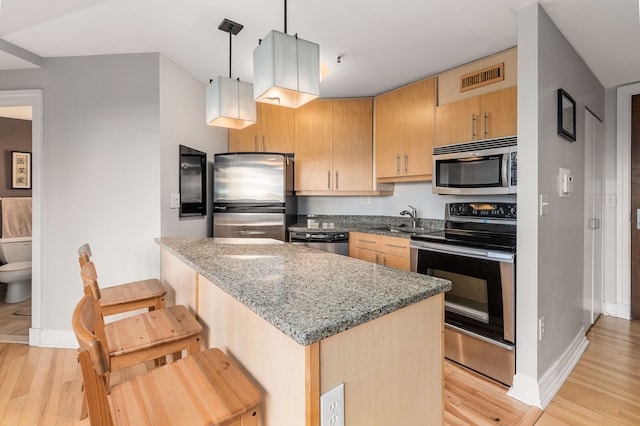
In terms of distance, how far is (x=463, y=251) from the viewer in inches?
87.6

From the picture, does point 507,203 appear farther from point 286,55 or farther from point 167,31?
point 167,31

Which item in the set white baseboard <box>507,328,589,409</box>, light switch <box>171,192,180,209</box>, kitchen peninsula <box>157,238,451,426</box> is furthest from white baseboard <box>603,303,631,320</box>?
light switch <box>171,192,180,209</box>

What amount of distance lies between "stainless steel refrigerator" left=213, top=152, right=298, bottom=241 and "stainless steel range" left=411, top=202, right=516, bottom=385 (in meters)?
1.36

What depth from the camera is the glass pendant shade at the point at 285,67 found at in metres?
1.36

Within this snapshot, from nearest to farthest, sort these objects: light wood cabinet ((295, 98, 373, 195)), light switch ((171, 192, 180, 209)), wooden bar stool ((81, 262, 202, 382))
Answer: wooden bar stool ((81, 262, 202, 382)) < light switch ((171, 192, 180, 209)) < light wood cabinet ((295, 98, 373, 195))

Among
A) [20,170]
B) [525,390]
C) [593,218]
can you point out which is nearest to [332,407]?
[525,390]

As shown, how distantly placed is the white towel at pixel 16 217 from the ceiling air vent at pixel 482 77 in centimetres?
509

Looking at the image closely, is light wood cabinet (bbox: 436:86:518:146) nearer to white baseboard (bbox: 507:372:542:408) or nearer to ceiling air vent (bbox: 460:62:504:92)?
ceiling air vent (bbox: 460:62:504:92)

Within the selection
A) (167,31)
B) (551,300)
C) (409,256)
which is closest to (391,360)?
(551,300)

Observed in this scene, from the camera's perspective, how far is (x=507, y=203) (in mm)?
2562

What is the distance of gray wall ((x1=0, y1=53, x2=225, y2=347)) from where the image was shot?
2494 millimetres

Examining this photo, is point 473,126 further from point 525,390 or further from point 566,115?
point 525,390

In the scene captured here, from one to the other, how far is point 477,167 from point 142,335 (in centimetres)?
241

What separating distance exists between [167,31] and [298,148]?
1.64 m
